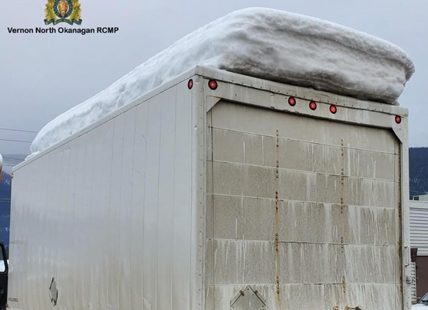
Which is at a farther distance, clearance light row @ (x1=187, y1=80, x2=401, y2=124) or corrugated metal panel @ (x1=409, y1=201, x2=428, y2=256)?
corrugated metal panel @ (x1=409, y1=201, x2=428, y2=256)

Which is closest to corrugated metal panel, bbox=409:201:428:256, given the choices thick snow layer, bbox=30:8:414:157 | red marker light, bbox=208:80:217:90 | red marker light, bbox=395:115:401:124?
red marker light, bbox=395:115:401:124

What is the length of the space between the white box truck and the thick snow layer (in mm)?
127

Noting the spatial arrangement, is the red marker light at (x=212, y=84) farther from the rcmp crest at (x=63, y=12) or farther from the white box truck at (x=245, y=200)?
the rcmp crest at (x=63, y=12)

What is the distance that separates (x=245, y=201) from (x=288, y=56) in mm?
1235

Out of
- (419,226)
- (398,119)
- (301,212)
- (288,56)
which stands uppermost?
(288,56)

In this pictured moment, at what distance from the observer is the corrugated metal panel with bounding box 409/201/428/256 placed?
3172 cm

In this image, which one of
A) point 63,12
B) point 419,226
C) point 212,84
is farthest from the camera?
point 419,226

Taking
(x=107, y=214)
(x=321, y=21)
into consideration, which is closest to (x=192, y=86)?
(x=321, y=21)

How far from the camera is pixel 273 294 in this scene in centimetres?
511

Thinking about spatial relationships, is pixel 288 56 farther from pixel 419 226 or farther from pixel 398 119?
pixel 419 226

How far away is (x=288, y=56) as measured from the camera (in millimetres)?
5402

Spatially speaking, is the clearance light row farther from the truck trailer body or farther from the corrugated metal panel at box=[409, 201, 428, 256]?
the corrugated metal panel at box=[409, 201, 428, 256]

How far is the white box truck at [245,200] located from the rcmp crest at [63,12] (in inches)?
382

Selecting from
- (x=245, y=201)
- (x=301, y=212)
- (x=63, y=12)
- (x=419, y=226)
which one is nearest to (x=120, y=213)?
(x=245, y=201)
